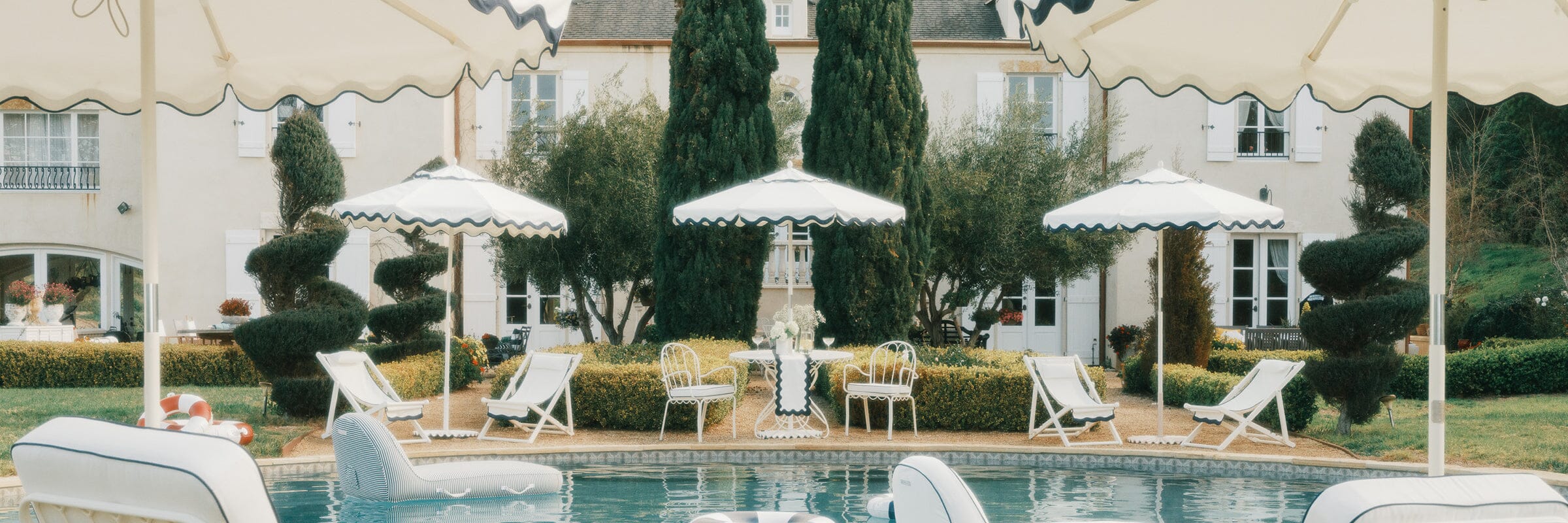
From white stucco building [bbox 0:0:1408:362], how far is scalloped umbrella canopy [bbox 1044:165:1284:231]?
7996mm

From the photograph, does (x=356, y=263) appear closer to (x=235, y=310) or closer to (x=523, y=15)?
(x=235, y=310)

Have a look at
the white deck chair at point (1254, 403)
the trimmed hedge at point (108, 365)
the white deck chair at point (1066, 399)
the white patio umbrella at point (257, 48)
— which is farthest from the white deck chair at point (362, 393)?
the white deck chair at point (1254, 403)

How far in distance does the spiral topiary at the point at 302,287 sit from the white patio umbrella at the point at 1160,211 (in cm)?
615

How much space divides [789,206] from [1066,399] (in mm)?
2707

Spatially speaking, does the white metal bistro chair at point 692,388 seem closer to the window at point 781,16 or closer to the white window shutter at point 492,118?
the white window shutter at point 492,118

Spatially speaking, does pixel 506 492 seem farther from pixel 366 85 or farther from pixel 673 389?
pixel 366 85

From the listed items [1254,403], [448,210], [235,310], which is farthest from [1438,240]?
[235,310]

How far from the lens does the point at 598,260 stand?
48.7ft

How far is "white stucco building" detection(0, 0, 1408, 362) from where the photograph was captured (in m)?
17.4

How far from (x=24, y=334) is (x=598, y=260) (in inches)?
307

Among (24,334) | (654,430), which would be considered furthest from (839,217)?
(24,334)

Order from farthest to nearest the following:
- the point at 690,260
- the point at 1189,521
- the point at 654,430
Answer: the point at 690,260 < the point at 654,430 < the point at 1189,521

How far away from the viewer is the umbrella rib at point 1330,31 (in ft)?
14.3

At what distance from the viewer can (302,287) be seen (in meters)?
10.6
